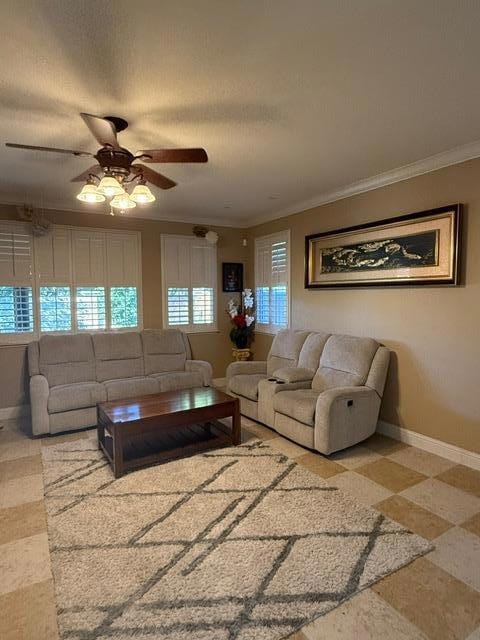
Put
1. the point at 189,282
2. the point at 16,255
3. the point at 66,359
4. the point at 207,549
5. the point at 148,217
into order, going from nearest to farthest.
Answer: the point at 207,549
the point at 66,359
the point at 16,255
the point at 148,217
the point at 189,282

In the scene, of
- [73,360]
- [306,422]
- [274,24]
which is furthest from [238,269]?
[274,24]

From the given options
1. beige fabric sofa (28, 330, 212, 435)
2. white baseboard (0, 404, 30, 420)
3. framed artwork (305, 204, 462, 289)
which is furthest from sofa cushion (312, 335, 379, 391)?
white baseboard (0, 404, 30, 420)

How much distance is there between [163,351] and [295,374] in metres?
1.87

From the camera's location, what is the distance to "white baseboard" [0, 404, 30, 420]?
4367mm

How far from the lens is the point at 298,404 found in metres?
3.45

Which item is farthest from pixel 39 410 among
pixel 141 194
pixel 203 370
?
pixel 141 194

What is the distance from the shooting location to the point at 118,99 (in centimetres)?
216

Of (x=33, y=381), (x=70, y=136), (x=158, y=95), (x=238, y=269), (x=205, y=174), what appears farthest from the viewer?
(x=238, y=269)

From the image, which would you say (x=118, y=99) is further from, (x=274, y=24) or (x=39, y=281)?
(x=39, y=281)

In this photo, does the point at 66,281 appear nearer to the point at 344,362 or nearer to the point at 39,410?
the point at 39,410

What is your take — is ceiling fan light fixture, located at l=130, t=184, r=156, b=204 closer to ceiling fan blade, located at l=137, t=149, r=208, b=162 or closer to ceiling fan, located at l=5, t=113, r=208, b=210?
ceiling fan, located at l=5, t=113, r=208, b=210

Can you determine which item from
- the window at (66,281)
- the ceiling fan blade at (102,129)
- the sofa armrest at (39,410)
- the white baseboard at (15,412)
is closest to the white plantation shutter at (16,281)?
the window at (66,281)

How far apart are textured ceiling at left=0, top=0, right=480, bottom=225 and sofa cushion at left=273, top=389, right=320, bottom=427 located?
2178mm

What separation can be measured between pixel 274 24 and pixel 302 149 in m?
1.43
